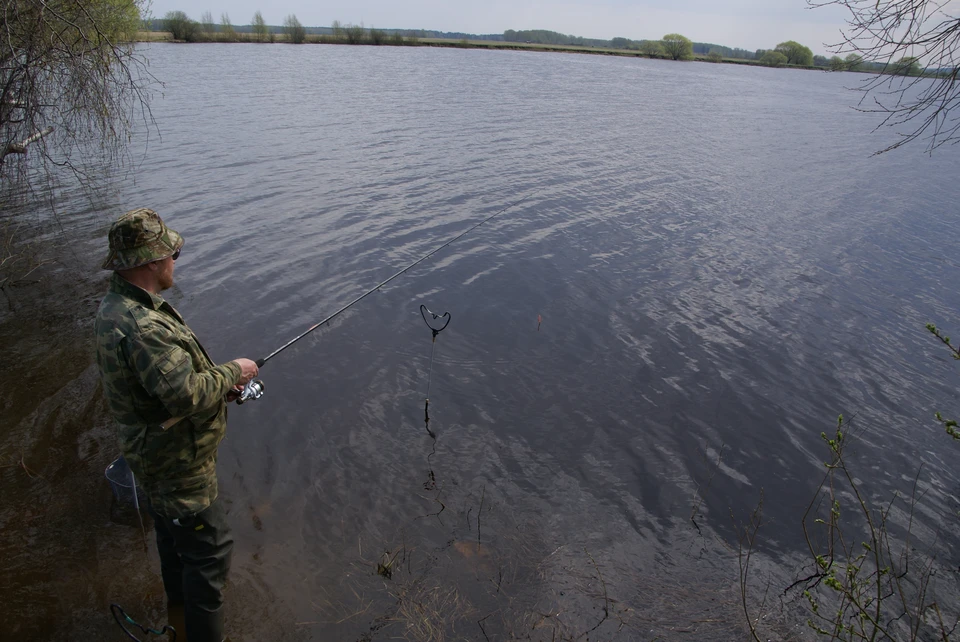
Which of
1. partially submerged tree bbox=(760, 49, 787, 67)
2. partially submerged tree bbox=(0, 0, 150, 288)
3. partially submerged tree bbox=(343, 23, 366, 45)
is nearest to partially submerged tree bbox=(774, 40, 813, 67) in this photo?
partially submerged tree bbox=(760, 49, 787, 67)

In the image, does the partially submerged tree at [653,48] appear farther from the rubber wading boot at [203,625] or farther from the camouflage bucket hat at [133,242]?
the rubber wading boot at [203,625]

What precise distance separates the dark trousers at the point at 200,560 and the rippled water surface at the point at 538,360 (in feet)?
2.61

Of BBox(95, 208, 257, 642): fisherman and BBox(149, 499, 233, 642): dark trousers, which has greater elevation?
BBox(95, 208, 257, 642): fisherman

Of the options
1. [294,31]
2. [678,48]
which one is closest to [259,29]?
[294,31]

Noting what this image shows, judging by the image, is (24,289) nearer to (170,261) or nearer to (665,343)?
(170,261)

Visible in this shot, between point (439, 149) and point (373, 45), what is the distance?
61770 mm

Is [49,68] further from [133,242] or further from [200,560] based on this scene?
[200,560]

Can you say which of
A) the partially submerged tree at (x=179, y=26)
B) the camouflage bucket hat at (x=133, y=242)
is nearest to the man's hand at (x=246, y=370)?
the camouflage bucket hat at (x=133, y=242)

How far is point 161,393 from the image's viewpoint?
2727 mm

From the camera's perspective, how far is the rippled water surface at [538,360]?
4738mm

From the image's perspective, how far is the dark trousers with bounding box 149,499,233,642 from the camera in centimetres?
314

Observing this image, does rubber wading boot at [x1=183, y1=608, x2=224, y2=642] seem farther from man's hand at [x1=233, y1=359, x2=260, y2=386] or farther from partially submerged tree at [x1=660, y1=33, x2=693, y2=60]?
partially submerged tree at [x1=660, y1=33, x2=693, y2=60]

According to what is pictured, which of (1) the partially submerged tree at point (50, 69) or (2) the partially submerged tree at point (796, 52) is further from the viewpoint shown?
(2) the partially submerged tree at point (796, 52)

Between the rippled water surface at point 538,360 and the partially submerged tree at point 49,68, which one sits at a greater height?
the partially submerged tree at point 49,68
